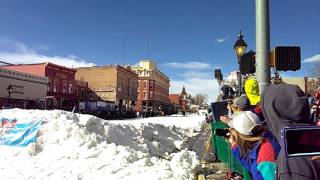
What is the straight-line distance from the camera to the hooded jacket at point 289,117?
224 cm

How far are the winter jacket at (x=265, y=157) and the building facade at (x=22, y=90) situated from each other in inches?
2045

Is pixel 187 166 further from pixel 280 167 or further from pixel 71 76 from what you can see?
pixel 71 76

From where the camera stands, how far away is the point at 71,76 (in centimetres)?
7288

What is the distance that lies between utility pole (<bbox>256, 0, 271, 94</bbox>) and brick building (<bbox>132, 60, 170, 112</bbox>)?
339ft

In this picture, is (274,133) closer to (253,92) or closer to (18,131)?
(253,92)

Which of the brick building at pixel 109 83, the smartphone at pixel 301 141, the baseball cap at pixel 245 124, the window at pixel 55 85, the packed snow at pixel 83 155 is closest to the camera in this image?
the smartphone at pixel 301 141

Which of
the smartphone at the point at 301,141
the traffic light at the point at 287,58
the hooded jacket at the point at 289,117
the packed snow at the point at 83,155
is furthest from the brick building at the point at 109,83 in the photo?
the smartphone at the point at 301,141

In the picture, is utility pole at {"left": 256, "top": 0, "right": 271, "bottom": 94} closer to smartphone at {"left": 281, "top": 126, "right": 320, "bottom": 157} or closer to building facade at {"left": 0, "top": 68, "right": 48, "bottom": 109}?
smartphone at {"left": 281, "top": 126, "right": 320, "bottom": 157}

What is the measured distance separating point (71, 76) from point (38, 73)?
309 inches

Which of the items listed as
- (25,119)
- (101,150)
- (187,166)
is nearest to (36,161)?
(101,150)

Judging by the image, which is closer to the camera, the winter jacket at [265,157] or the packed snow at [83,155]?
the winter jacket at [265,157]

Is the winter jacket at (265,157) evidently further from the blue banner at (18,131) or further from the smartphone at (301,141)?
the blue banner at (18,131)

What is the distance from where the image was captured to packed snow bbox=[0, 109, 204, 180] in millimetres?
9992

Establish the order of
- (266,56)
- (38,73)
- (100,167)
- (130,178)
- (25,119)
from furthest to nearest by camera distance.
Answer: (38,73), (25,119), (100,167), (130,178), (266,56)
